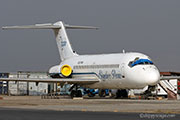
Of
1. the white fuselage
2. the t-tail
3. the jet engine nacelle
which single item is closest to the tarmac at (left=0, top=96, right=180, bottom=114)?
the white fuselage

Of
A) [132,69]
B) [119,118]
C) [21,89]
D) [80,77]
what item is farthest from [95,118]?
[21,89]

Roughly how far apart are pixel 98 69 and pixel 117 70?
3690 millimetres

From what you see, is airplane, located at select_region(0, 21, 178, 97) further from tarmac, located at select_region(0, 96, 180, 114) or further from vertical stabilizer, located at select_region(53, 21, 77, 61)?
tarmac, located at select_region(0, 96, 180, 114)

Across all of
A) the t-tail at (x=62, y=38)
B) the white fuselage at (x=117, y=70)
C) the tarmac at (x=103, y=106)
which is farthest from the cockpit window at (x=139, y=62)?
the t-tail at (x=62, y=38)

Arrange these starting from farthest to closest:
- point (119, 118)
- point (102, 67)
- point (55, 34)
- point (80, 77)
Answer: point (55, 34), point (80, 77), point (102, 67), point (119, 118)

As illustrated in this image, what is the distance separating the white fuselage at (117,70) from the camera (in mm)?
44844

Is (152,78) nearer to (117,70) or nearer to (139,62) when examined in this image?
(139,62)

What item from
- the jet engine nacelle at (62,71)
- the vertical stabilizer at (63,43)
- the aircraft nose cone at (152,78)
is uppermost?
the vertical stabilizer at (63,43)

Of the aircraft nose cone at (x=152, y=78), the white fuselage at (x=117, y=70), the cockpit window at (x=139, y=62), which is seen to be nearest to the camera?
the aircraft nose cone at (x=152, y=78)

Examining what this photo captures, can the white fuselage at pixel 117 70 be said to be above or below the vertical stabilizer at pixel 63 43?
below

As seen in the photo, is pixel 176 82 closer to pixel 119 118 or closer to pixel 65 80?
pixel 65 80

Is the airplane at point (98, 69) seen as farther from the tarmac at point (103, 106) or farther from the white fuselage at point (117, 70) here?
the tarmac at point (103, 106)

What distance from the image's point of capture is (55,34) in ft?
200

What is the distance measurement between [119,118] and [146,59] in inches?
1080
